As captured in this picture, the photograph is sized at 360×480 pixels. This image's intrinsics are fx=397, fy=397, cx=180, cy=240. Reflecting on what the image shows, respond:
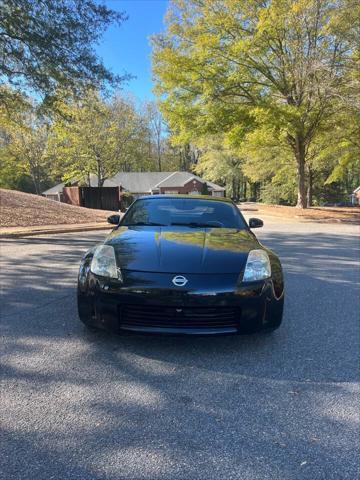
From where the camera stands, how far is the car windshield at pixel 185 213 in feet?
16.1

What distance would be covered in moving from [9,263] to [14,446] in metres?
6.06

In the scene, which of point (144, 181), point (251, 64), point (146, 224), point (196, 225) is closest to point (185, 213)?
point (196, 225)

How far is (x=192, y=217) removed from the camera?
5062 mm

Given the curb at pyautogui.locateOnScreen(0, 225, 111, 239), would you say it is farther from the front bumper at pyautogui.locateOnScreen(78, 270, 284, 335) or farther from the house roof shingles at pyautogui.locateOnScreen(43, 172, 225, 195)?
the house roof shingles at pyautogui.locateOnScreen(43, 172, 225, 195)

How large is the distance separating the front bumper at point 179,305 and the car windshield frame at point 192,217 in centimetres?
145

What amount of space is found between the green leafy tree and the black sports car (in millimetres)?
16132

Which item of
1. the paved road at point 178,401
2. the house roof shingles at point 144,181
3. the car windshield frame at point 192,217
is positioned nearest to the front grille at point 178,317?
the paved road at point 178,401

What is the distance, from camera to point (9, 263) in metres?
7.80

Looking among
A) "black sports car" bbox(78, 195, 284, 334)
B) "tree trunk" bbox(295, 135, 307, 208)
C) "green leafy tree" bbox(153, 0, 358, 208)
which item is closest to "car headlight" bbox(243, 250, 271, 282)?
"black sports car" bbox(78, 195, 284, 334)

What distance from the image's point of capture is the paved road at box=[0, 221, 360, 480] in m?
2.18

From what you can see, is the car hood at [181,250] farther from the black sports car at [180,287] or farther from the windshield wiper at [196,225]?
the windshield wiper at [196,225]

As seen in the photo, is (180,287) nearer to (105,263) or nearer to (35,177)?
(105,263)

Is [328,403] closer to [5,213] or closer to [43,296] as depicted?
[43,296]

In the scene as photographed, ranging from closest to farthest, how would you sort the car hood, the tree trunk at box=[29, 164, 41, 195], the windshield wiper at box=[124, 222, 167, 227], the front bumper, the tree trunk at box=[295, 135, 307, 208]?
the front bumper < the car hood < the windshield wiper at box=[124, 222, 167, 227] < the tree trunk at box=[295, 135, 307, 208] < the tree trunk at box=[29, 164, 41, 195]
